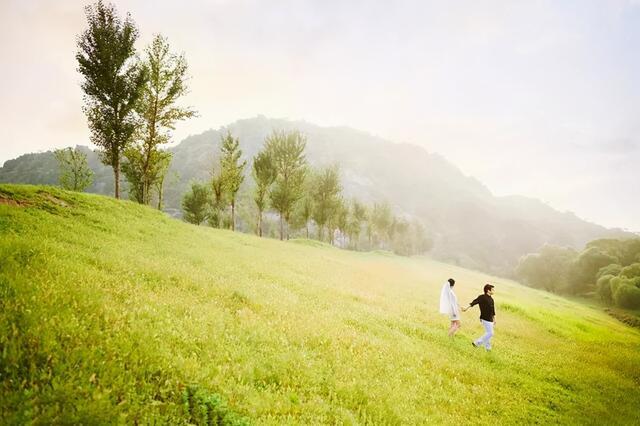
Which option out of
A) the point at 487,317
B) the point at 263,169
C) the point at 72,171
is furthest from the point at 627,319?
the point at 72,171

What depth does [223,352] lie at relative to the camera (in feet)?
31.0

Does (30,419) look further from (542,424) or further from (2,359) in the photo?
(542,424)

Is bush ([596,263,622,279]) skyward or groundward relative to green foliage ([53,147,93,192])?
groundward

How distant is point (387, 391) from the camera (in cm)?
1029

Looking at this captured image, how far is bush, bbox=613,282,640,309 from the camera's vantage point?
222ft

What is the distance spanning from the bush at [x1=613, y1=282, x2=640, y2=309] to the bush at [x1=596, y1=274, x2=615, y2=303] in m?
7.57

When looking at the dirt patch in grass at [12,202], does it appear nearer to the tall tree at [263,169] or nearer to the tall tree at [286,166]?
the tall tree at [286,166]

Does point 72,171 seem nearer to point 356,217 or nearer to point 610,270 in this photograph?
point 356,217

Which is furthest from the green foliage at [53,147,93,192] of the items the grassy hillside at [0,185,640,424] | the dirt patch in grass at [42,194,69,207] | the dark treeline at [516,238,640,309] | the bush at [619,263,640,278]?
the bush at [619,263,640,278]

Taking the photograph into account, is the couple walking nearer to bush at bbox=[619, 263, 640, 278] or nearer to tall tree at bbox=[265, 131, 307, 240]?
tall tree at bbox=[265, 131, 307, 240]

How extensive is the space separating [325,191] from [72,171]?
48.2 meters

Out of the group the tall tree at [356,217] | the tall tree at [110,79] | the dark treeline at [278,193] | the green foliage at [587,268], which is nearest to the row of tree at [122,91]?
the tall tree at [110,79]

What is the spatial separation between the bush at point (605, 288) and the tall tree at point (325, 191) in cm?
6518

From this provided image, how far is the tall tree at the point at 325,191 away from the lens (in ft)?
248
